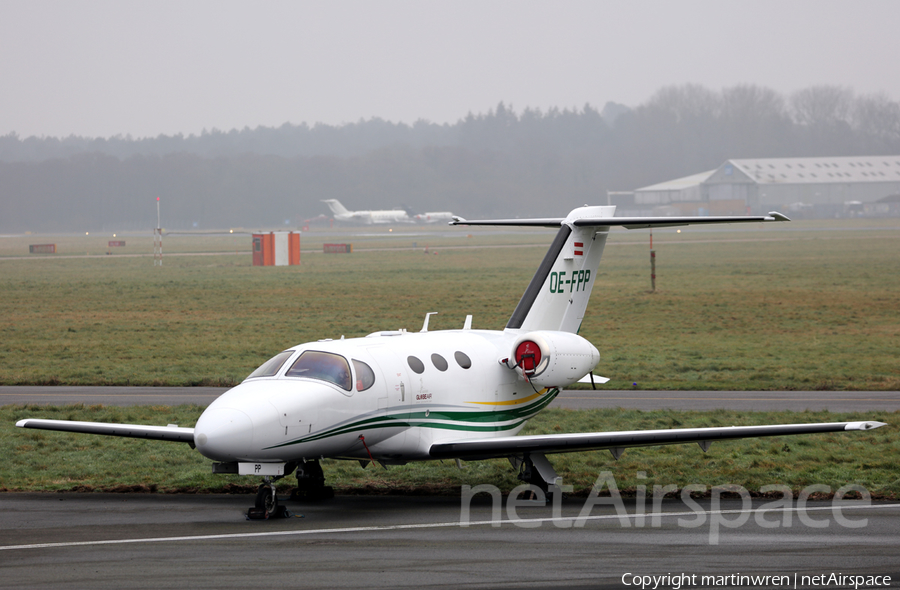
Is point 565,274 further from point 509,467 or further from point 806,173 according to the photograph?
point 806,173

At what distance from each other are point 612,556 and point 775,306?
41895mm

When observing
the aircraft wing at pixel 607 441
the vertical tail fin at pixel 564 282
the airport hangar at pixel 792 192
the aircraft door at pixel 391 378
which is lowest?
the aircraft wing at pixel 607 441

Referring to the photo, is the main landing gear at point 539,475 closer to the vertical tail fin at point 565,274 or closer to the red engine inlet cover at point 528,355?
the red engine inlet cover at point 528,355

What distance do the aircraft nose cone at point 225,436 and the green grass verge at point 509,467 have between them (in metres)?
3.86

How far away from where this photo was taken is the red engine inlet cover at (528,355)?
1738 centimetres

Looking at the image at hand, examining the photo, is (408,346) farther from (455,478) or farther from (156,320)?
(156,320)

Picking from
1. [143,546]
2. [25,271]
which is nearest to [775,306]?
[143,546]

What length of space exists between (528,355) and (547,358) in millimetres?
396

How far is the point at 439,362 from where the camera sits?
16609mm

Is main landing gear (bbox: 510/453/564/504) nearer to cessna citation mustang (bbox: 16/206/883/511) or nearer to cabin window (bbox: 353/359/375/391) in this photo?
cessna citation mustang (bbox: 16/206/883/511)

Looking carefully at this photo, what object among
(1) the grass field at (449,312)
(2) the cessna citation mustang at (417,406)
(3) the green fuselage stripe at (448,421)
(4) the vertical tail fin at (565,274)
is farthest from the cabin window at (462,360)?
(1) the grass field at (449,312)

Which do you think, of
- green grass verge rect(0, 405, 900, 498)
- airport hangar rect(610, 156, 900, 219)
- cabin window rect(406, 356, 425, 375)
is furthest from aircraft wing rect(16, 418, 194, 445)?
airport hangar rect(610, 156, 900, 219)

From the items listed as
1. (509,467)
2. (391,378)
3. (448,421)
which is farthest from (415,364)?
(509,467)

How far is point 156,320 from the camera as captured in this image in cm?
4781
